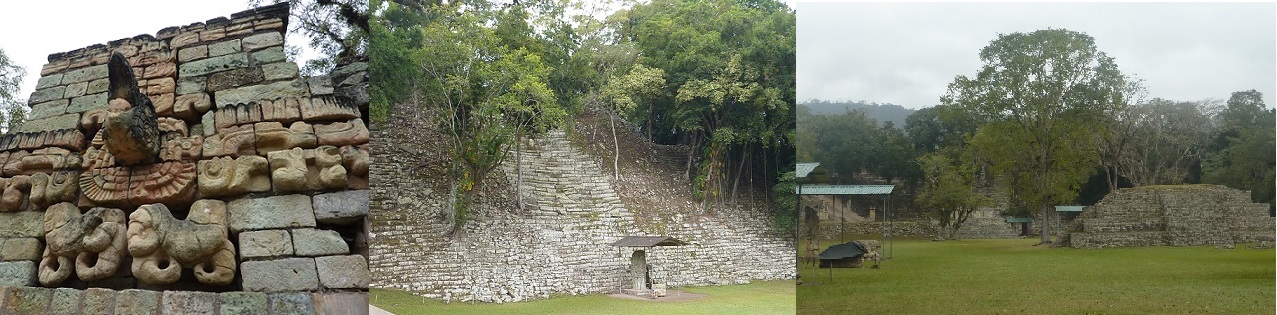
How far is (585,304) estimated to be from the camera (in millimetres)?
4742

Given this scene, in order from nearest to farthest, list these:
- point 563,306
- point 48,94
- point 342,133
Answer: point 342,133, point 48,94, point 563,306

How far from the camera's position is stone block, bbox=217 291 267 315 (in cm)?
364

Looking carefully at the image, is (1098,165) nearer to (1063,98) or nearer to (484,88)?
(1063,98)

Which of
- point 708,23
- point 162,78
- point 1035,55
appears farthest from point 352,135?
point 1035,55

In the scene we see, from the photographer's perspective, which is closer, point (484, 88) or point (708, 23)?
point (484, 88)

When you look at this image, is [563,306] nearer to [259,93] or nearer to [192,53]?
[259,93]

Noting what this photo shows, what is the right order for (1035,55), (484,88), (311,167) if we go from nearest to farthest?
(311,167), (484,88), (1035,55)

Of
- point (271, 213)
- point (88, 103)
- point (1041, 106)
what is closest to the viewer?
point (271, 213)

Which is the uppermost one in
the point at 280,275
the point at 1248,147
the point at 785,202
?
the point at 1248,147

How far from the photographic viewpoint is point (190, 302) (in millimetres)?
3645

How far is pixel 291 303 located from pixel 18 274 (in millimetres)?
1412

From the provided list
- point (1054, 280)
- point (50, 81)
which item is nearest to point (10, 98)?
point (50, 81)

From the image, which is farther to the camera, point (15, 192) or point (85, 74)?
point (85, 74)

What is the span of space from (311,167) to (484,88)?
1.22 metres
